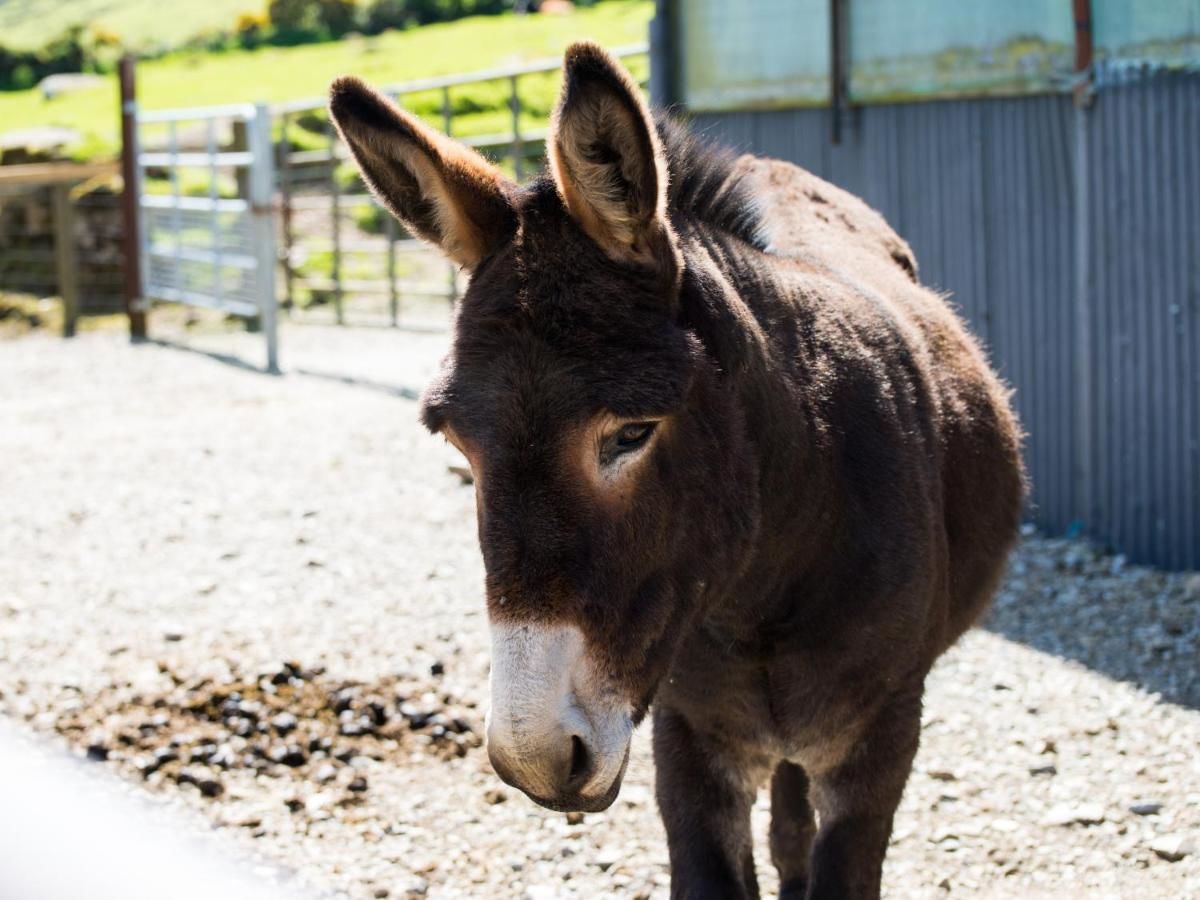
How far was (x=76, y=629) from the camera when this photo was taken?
6.30 metres

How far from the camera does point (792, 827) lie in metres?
4.10

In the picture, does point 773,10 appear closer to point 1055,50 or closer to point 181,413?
point 1055,50

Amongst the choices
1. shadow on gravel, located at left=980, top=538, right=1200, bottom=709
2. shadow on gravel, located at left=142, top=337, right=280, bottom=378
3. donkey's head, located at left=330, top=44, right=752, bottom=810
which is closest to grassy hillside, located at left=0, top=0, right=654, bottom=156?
shadow on gravel, located at left=142, top=337, right=280, bottom=378

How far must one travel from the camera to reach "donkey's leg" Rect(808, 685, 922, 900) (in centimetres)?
325

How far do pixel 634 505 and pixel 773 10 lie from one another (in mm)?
→ 6395

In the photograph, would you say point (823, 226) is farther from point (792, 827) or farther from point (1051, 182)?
point (1051, 182)

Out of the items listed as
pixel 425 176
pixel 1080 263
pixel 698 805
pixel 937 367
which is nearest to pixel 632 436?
pixel 425 176

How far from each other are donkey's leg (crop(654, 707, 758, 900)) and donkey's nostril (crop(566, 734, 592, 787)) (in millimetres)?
1030

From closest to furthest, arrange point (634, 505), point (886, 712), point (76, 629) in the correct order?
point (634, 505), point (886, 712), point (76, 629)

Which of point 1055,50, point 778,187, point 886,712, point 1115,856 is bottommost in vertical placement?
point 1115,856

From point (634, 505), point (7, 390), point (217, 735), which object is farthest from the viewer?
point (7, 390)

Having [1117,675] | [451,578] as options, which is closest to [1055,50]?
[1117,675]

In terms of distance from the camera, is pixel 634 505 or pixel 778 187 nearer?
pixel 634 505

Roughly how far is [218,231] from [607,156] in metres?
12.8
